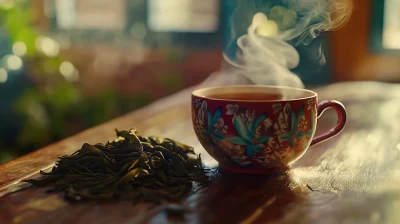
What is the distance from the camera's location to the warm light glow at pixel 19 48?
2.49 metres

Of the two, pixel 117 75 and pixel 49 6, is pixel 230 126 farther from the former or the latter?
pixel 49 6

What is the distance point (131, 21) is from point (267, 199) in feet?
8.06

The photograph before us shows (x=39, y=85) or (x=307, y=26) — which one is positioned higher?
(x=307, y=26)

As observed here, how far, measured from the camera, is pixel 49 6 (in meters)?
3.17

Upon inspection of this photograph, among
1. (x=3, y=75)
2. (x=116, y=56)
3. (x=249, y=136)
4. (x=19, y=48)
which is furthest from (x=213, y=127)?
(x=116, y=56)

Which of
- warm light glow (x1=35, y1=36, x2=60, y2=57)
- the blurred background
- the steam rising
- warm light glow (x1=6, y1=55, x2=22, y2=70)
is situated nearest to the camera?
the steam rising

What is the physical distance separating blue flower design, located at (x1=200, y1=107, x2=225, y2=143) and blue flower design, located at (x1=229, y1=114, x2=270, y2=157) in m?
0.02

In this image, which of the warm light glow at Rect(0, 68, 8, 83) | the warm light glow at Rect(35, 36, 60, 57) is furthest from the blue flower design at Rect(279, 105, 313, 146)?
the warm light glow at Rect(35, 36, 60, 57)

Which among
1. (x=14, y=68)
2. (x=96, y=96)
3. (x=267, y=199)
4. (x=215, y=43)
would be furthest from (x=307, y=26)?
(x=96, y=96)

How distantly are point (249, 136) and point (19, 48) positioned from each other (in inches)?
84.7

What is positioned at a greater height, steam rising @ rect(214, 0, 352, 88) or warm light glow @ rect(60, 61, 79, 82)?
steam rising @ rect(214, 0, 352, 88)

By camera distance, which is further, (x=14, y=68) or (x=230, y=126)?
(x=14, y=68)

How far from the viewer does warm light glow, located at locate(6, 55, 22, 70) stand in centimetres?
245

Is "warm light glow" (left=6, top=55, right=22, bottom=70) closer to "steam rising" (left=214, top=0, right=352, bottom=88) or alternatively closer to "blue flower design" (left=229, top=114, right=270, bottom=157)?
"steam rising" (left=214, top=0, right=352, bottom=88)
